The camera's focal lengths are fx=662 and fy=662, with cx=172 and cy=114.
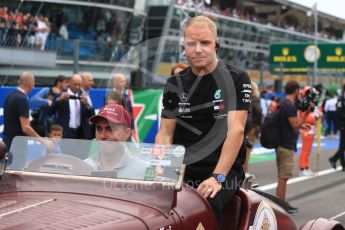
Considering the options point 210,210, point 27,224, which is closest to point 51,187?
point 27,224

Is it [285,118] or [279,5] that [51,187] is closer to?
[285,118]

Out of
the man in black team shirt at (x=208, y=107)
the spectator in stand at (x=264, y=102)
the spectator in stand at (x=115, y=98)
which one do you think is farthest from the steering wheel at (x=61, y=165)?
the spectator in stand at (x=264, y=102)

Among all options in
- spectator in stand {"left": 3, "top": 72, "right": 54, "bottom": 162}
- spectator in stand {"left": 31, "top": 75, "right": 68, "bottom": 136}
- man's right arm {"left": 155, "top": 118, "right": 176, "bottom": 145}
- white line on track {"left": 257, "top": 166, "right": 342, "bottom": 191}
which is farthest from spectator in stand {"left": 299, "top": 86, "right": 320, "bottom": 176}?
man's right arm {"left": 155, "top": 118, "right": 176, "bottom": 145}

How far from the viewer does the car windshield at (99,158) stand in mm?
3613

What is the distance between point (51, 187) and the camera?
3.61m

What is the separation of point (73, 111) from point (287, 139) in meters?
3.13

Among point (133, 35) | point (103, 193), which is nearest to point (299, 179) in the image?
point (103, 193)

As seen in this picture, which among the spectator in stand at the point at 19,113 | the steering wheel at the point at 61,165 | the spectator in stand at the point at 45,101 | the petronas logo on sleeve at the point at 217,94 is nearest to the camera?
the steering wheel at the point at 61,165

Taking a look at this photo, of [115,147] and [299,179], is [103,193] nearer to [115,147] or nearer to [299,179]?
[115,147]

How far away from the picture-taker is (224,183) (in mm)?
4008

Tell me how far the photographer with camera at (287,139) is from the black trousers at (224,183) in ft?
15.9

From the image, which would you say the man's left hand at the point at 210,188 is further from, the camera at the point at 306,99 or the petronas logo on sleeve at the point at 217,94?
the camera at the point at 306,99

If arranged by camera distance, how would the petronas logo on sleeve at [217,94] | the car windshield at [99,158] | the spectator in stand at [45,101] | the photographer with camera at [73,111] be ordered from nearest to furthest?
the car windshield at [99,158], the petronas logo on sleeve at [217,94], the photographer with camera at [73,111], the spectator in stand at [45,101]

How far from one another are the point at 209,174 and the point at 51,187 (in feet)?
3.49
